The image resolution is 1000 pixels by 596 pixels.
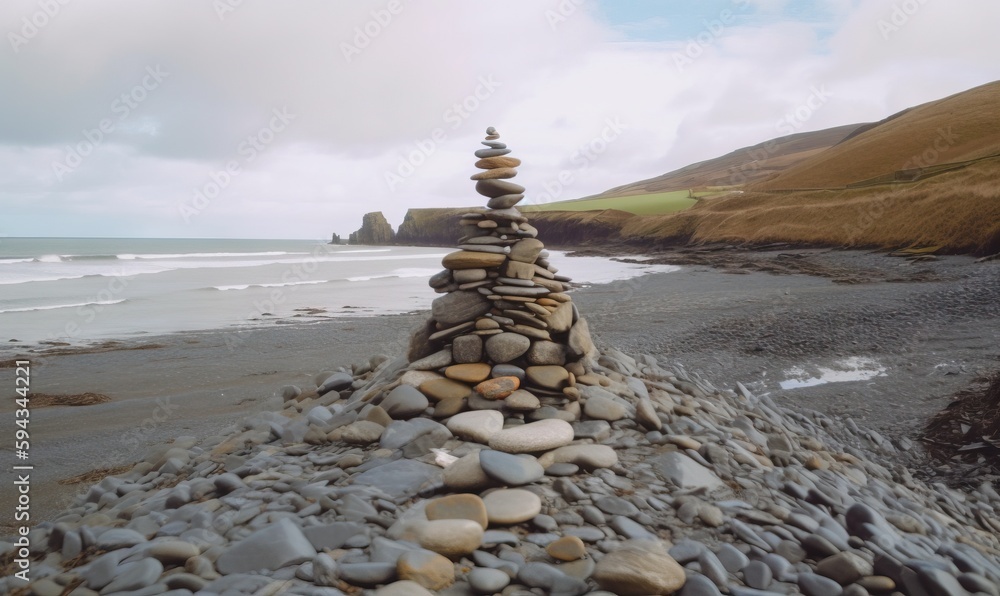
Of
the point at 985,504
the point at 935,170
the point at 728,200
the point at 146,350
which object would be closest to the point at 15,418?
the point at 146,350

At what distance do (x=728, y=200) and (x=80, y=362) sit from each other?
1815 inches

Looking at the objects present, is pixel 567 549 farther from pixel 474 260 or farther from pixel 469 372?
pixel 474 260

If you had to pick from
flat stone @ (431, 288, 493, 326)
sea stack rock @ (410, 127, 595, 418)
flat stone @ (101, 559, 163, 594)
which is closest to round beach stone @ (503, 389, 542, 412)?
sea stack rock @ (410, 127, 595, 418)

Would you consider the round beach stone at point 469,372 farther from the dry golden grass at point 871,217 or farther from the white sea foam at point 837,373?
the dry golden grass at point 871,217

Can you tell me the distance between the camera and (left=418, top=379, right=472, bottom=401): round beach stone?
18.4 feet

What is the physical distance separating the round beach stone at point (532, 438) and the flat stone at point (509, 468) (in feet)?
0.99

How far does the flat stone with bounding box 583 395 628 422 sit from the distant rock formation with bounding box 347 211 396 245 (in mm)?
86097

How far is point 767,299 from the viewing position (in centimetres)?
1722

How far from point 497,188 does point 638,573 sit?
3951 mm

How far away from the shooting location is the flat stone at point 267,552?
3359 mm

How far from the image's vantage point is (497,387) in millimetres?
5496

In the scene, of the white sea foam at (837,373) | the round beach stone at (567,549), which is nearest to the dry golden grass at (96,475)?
the round beach stone at (567,549)

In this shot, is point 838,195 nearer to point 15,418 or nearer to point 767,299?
point 767,299

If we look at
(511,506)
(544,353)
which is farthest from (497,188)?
(511,506)
